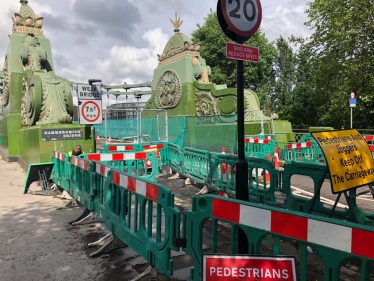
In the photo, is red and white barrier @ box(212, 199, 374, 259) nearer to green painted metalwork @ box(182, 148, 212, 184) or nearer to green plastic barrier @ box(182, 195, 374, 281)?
green plastic barrier @ box(182, 195, 374, 281)

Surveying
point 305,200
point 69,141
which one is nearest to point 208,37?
point 69,141

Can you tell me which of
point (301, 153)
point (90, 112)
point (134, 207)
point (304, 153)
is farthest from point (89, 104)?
point (304, 153)

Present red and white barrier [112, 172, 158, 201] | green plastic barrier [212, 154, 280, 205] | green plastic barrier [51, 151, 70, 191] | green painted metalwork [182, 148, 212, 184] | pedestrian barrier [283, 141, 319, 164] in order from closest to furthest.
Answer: red and white barrier [112, 172, 158, 201] < green plastic barrier [212, 154, 280, 205] < green plastic barrier [51, 151, 70, 191] < green painted metalwork [182, 148, 212, 184] < pedestrian barrier [283, 141, 319, 164]

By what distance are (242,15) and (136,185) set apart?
6.86 feet

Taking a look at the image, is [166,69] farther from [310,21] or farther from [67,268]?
[67,268]

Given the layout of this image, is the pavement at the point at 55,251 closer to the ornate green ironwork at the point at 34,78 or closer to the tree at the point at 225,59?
the ornate green ironwork at the point at 34,78

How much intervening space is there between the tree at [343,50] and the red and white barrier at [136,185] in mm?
17160

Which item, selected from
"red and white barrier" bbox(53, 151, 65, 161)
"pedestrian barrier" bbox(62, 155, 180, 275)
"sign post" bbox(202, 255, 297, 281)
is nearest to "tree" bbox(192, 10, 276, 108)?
"red and white barrier" bbox(53, 151, 65, 161)

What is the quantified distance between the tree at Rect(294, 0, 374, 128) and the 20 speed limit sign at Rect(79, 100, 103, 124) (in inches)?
589

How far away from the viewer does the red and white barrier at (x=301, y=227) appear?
197 centimetres

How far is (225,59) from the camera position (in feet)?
119

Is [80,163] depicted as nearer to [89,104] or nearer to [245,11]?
[89,104]

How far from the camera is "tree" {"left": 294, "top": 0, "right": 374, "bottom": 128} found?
1809cm

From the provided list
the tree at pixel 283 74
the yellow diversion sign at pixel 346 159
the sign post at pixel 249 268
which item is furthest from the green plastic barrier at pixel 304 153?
the tree at pixel 283 74
